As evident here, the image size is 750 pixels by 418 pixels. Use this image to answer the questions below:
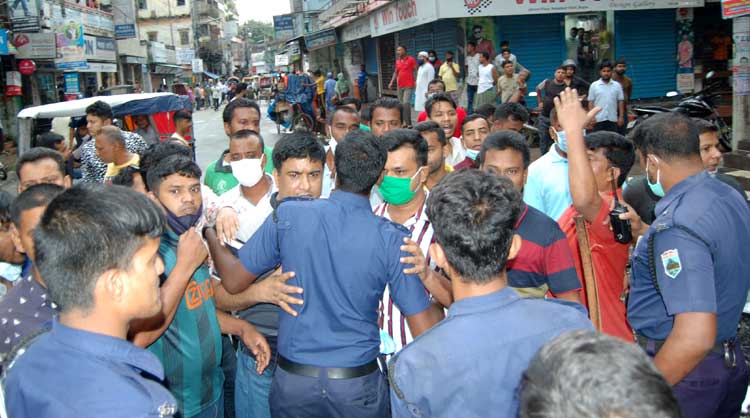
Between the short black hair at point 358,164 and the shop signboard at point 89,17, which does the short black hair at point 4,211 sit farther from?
the shop signboard at point 89,17

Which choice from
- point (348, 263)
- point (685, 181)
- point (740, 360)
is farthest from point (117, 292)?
point (740, 360)

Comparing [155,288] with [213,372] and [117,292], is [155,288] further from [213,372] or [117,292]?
[213,372]

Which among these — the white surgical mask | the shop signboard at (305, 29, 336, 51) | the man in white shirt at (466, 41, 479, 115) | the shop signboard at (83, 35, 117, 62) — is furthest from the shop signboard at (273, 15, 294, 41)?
the white surgical mask

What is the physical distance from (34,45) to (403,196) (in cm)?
1981

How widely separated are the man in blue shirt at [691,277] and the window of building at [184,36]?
5818 cm

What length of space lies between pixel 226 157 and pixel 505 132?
222 cm

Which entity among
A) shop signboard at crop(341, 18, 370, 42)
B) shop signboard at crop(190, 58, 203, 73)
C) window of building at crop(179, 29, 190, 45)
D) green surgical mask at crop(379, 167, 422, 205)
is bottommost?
green surgical mask at crop(379, 167, 422, 205)

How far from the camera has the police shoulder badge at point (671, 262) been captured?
2.29 m

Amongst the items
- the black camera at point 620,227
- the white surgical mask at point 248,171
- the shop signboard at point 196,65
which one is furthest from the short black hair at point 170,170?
the shop signboard at point 196,65

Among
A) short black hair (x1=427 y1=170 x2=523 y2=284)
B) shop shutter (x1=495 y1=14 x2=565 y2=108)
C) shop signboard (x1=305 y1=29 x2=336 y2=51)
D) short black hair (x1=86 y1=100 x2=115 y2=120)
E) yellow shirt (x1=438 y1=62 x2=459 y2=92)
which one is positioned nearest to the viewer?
short black hair (x1=427 y1=170 x2=523 y2=284)

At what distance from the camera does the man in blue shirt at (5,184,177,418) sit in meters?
1.48

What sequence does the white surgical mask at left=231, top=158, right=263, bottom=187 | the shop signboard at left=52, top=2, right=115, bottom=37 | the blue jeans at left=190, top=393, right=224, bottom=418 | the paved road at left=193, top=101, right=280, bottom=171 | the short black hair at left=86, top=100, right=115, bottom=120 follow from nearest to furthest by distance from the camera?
the blue jeans at left=190, top=393, right=224, bottom=418 < the white surgical mask at left=231, top=158, right=263, bottom=187 < the short black hair at left=86, top=100, right=115, bottom=120 < the paved road at left=193, top=101, right=280, bottom=171 < the shop signboard at left=52, top=2, right=115, bottom=37

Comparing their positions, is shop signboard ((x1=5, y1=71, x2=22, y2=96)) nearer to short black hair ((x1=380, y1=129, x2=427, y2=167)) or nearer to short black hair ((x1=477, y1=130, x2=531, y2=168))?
short black hair ((x1=380, y1=129, x2=427, y2=167))

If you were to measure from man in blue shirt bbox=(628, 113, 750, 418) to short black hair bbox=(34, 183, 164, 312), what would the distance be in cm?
193
